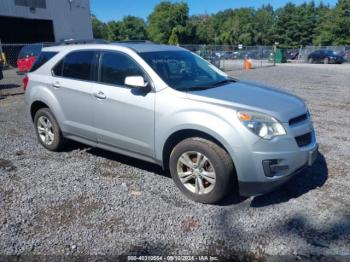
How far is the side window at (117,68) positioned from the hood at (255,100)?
94 centimetres

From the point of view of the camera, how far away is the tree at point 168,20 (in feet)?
313

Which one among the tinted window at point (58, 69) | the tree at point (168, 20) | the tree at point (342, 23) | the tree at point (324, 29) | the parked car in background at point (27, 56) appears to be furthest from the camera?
the tree at point (168, 20)

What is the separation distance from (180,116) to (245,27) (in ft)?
332

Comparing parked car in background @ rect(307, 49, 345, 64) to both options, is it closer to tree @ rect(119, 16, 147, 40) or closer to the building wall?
the building wall

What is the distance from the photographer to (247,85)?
15.0 feet

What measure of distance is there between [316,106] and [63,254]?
820 centimetres

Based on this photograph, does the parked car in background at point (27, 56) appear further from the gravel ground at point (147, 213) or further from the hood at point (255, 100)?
the hood at point (255, 100)

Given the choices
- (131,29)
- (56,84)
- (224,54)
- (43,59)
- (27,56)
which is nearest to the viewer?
(56,84)

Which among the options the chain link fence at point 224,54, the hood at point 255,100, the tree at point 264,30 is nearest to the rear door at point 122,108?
the hood at point 255,100

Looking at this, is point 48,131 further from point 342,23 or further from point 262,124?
point 342,23

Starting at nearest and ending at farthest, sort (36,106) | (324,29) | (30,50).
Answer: (36,106)
(30,50)
(324,29)

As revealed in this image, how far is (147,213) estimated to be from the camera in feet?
12.3

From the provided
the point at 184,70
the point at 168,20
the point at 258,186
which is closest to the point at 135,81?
the point at 184,70

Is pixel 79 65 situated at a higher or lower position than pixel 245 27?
lower
